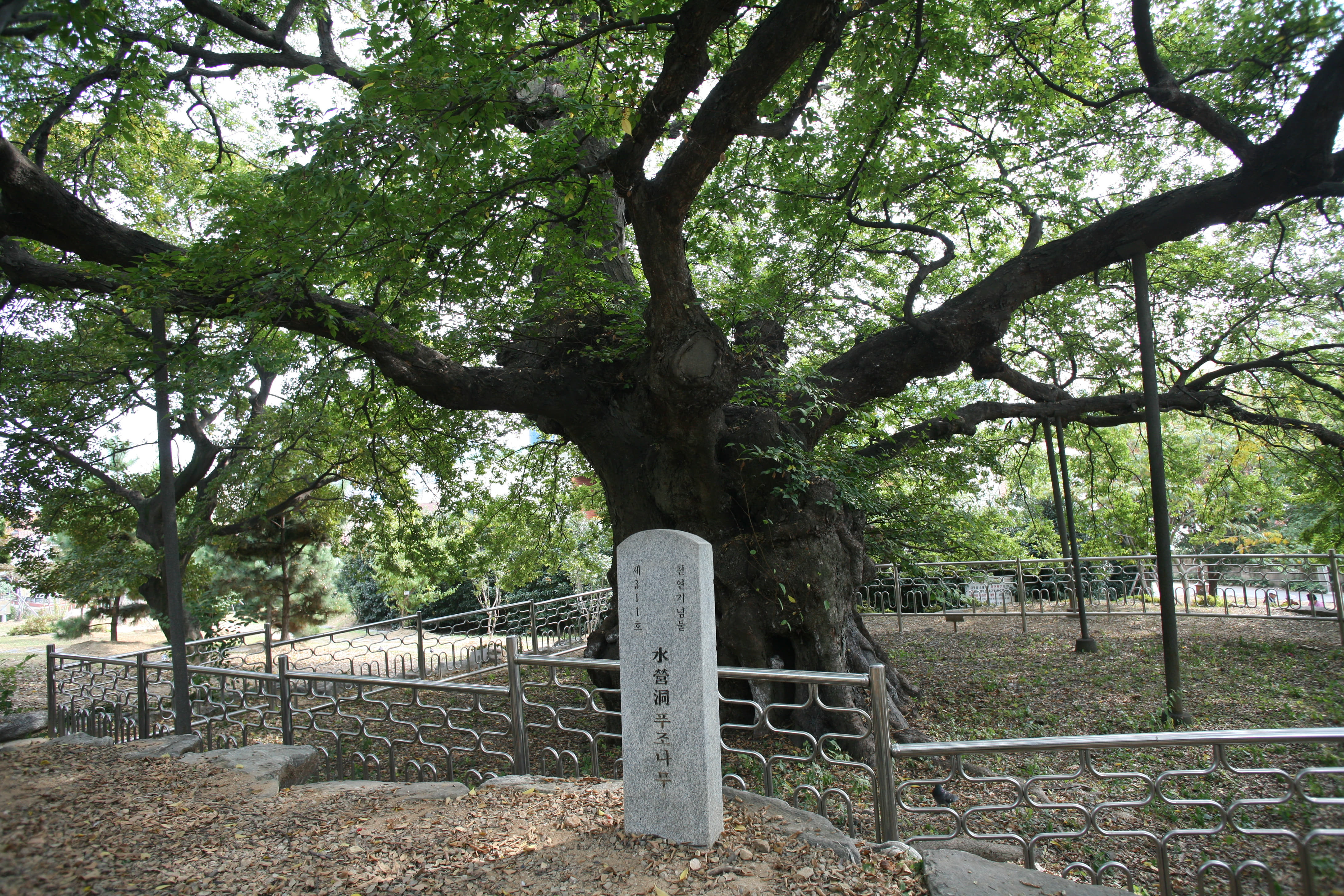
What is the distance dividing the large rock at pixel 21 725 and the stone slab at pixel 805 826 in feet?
25.8

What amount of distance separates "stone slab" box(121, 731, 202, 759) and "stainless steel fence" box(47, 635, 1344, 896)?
1.24 feet

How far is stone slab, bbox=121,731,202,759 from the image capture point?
536 cm

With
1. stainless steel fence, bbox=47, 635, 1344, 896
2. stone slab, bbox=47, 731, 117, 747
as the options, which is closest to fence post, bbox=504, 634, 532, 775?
stainless steel fence, bbox=47, 635, 1344, 896

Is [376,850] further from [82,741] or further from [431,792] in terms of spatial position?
[82,741]

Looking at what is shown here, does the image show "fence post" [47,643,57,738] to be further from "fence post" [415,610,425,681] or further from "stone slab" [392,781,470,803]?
"stone slab" [392,781,470,803]

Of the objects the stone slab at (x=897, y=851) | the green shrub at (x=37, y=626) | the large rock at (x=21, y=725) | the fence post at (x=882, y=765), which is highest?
the fence post at (x=882, y=765)

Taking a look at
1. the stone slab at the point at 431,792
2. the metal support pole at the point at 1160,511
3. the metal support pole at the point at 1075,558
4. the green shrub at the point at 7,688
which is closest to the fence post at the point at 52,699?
the green shrub at the point at 7,688

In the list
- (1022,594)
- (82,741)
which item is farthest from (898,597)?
(82,741)

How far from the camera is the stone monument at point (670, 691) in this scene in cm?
350

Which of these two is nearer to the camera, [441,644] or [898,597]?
[441,644]

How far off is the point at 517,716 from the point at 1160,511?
5.91 metres

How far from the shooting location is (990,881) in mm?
3143

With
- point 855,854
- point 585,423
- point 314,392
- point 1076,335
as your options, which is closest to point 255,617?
point 314,392

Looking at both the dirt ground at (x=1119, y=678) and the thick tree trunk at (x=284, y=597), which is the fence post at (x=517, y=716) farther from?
the thick tree trunk at (x=284, y=597)
